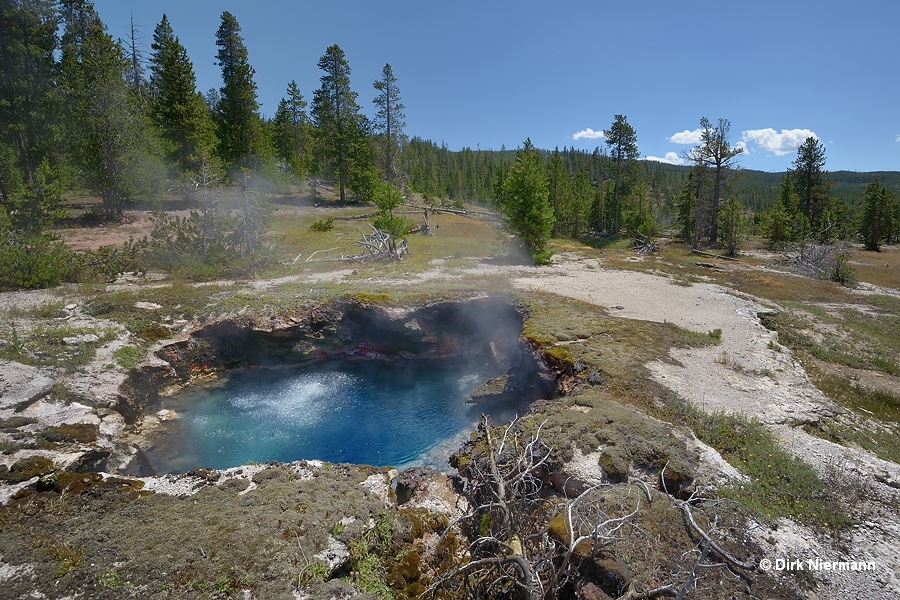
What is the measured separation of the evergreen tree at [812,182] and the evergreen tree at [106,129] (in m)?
71.3

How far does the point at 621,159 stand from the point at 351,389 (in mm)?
50579

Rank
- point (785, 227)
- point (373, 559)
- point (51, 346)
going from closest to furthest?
point (373, 559) < point (51, 346) < point (785, 227)

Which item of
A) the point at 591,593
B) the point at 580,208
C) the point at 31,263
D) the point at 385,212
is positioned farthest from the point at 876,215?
the point at 31,263

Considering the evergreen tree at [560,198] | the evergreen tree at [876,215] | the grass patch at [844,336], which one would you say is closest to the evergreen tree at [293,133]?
the evergreen tree at [560,198]

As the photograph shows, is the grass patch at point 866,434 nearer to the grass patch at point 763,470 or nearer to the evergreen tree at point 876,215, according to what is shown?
the grass patch at point 763,470

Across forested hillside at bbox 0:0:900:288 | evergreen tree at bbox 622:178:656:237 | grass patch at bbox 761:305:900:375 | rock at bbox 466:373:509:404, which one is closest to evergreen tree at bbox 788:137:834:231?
forested hillside at bbox 0:0:900:288

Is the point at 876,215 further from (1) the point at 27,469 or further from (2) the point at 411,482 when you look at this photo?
(1) the point at 27,469

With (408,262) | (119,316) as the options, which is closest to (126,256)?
(119,316)

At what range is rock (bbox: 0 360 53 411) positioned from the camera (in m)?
10.8

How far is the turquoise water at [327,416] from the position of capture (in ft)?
44.2

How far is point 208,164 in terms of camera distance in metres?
31.3

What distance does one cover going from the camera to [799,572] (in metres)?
6.47

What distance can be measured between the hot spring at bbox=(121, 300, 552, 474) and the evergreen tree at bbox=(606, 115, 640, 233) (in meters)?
43.0

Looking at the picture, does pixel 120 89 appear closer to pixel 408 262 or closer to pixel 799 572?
pixel 408 262
